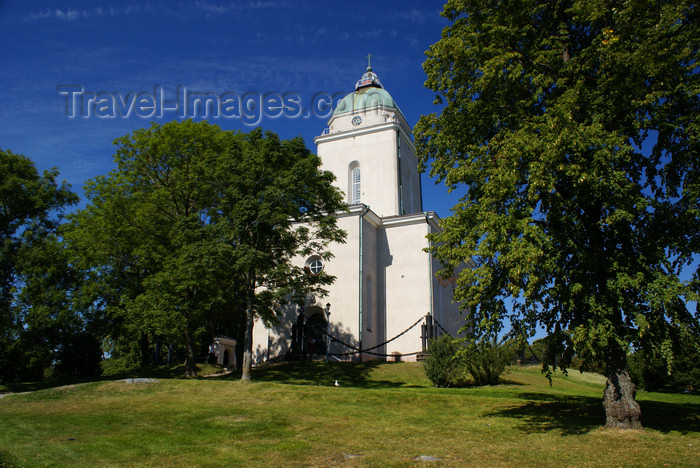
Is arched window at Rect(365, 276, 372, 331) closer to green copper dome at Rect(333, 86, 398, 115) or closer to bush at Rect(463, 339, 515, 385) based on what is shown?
bush at Rect(463, 339, 515, 385)

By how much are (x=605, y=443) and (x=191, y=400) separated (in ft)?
31.0

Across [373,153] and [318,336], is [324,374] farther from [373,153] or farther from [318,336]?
[373,153]

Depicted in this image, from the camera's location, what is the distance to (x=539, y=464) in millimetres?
7316

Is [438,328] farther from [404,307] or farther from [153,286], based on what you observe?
[153,286]

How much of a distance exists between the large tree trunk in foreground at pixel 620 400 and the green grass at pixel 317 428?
0.29 m

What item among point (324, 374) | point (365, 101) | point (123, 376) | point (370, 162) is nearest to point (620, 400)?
point (324, 374)

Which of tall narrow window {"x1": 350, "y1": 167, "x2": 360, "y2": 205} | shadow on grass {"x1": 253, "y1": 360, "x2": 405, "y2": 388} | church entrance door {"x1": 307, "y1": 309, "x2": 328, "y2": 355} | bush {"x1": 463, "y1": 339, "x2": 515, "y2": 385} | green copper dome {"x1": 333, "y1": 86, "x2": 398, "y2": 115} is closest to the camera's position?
bush {"x1": 463, "y1": 339, "x2": 515, "y2": 385}

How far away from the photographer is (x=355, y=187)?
97.5 feet

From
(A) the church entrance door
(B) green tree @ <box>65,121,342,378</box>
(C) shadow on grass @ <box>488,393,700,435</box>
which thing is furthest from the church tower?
(C) shadow on grass @ <box>488,393,700,435</box>

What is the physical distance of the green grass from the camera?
25.3 ft

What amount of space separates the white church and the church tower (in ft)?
0.19

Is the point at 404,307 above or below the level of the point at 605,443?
above

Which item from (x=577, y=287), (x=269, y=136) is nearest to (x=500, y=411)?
(x=577, y=287)

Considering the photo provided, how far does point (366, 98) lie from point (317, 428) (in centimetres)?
2456
